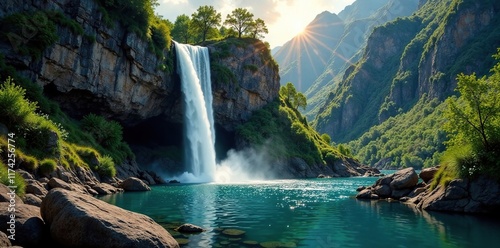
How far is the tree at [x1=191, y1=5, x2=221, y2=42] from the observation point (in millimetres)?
101875

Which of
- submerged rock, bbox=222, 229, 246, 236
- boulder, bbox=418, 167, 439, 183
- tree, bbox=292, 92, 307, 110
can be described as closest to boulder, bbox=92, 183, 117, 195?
submerged rock, bbox=222, 229, 246, 236

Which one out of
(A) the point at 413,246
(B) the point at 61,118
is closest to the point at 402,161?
(B) the point at 61,118

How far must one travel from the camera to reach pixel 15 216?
14320 millimetres

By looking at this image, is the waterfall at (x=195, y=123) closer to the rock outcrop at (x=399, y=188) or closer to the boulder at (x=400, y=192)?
the rock outcrop at (x=399, y=188)

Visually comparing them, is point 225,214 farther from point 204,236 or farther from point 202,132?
point 202,132

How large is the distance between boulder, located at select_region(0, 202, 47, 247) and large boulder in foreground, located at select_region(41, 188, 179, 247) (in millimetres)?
446

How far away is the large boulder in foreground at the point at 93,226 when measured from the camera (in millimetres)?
13578

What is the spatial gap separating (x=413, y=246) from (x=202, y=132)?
205 feet

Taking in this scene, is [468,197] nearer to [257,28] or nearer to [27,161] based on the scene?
[27,161]

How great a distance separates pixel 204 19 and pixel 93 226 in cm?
9557

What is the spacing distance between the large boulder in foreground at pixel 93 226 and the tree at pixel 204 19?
92009 millimetres

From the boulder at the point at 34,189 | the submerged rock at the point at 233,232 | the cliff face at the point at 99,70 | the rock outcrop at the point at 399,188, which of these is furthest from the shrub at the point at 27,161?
the rock outcrop at the point at 399,188

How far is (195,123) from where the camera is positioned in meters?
75.6

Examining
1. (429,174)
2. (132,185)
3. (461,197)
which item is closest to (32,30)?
(132,185)
